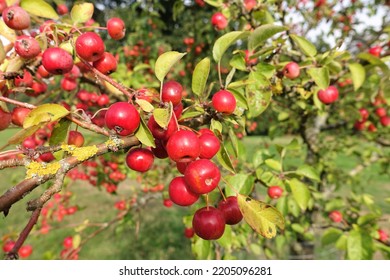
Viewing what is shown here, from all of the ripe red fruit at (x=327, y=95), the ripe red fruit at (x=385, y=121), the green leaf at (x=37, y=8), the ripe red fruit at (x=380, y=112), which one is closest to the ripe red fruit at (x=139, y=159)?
the green leaf at (x=37, y=8)

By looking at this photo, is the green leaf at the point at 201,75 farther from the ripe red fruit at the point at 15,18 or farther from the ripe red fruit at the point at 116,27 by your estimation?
the ripe red fruit at the point at 15,18

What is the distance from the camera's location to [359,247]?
1.71 metres

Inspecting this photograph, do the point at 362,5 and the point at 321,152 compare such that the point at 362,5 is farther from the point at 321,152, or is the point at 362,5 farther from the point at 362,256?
the point at 362,256

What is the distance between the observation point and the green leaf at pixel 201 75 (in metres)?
1.17

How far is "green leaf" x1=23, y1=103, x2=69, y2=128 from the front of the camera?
3.12 ft

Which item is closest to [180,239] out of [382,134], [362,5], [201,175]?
[382,134]

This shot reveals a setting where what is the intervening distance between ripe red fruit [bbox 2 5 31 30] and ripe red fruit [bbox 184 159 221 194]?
87 centimetres

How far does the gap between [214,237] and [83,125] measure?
0.58 m

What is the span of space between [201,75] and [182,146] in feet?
1.30

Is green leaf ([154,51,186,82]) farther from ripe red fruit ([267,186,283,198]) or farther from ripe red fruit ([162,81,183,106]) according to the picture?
ripe red fruit ([267,186,283,198])

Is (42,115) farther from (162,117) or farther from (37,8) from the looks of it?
(37,8)

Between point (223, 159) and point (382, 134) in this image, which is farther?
point (382, 134)

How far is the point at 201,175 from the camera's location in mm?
906

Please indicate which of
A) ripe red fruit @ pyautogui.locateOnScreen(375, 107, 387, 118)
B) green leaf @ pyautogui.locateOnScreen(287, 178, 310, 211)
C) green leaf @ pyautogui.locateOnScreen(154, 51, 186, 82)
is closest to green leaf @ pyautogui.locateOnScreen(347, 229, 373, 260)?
green leaf @ pyautogui.locateOnScreen(287, 178, 310, 211)
